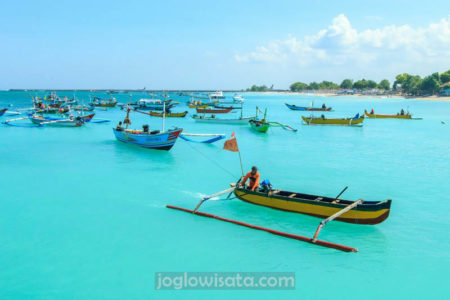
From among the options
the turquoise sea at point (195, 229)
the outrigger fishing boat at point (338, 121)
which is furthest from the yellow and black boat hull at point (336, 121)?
the turquoise sea at point (195, 229)

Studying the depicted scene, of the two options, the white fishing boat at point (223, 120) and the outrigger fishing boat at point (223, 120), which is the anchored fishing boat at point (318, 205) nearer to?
the white fishing boat at point (223, 120)

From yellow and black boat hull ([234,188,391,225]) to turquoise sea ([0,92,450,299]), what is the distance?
0.43 meters

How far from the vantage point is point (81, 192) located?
1636 cm

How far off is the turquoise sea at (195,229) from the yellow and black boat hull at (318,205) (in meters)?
0.43

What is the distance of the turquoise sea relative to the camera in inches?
362

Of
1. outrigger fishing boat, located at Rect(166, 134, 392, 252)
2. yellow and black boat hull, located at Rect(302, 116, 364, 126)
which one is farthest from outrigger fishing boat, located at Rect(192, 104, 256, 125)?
outrigger fishing boat, located at Rect(166, 134, 392, 252)

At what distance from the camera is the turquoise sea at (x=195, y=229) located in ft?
30.2

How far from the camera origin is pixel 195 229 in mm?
12117

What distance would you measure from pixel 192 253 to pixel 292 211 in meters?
4.10

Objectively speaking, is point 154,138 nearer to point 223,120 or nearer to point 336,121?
point 223,120

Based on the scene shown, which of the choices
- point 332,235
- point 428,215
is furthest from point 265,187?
point 428,215

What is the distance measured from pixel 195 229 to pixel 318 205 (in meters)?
4.32

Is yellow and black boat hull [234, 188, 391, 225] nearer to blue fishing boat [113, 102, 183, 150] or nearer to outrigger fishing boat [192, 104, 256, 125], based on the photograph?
blue fishing boat [113, 102, 183, 150]

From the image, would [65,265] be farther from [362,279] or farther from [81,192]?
[362,279]
